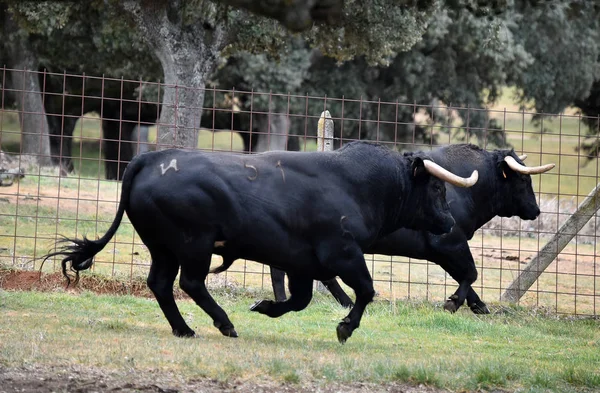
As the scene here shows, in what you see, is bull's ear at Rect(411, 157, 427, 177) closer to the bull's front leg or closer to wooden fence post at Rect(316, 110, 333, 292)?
the bull's front leg

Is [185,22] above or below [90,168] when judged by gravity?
above

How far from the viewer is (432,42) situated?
36031mm

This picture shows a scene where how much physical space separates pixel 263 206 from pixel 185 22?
13774mm

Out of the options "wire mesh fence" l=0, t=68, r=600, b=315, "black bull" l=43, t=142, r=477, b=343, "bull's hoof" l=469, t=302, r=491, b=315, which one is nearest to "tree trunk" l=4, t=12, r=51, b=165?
"wire mesh fence" l=0, t=68, r=600, b=315

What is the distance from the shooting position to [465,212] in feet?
38.3

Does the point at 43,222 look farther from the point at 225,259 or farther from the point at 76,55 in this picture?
the point at 76,55

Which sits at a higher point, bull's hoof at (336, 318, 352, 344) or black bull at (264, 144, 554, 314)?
black bull at (264, 144, 554, 314)

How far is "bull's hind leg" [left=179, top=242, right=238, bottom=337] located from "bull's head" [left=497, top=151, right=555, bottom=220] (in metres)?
4.45

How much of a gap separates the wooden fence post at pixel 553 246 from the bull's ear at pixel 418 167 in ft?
12.5

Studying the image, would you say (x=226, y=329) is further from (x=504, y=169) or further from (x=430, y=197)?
(x=504, y=169)

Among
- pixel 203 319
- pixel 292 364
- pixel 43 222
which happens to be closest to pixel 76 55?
pixel 43 222

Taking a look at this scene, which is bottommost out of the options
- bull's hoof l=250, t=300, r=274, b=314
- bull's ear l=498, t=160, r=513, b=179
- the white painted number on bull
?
bull's hoof l=250, t=300, r=274, b=314

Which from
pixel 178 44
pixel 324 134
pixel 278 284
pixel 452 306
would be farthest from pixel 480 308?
pixel 178 44

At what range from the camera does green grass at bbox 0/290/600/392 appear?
731 cm
